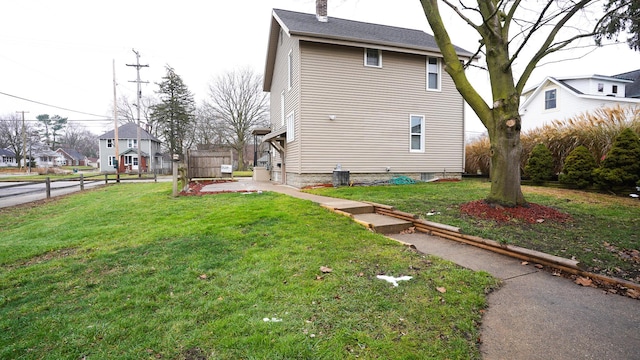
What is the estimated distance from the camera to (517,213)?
5.33 metres

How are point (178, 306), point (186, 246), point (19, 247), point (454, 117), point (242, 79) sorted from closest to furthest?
point (178, 306)
point (186, 246)
point (19, 247)
point (454, 117)
point (242, 79)

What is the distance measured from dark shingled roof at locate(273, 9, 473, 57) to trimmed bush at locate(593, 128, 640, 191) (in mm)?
7471

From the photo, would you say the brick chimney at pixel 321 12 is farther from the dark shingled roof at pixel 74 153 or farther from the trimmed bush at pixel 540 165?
the dark shingled roof at pixel 74 153

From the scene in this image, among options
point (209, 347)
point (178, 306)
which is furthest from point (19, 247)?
point (209, 347)

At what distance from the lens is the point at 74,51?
80.4 feet

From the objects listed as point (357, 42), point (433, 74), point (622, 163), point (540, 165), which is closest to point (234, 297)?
point (622, 163)

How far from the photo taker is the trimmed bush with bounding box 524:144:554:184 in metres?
9.47

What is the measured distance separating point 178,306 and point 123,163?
45112 mm

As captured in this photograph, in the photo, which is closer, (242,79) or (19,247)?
(19,247)

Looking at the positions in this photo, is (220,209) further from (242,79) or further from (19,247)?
(242,79)

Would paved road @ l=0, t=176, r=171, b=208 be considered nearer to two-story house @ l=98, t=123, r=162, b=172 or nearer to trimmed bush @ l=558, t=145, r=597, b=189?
trimmed bush @ l=558, t=145, r=597, b=189

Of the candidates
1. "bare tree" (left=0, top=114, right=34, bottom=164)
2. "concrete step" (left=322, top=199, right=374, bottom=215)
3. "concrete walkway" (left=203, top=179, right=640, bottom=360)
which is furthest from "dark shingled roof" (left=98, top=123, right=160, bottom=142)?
"concrete walkway" (left=203, top=179, right=640, bottom=360)

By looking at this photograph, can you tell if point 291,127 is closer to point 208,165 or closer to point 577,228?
point 208,165

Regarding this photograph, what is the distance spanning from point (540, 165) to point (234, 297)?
1070cm
